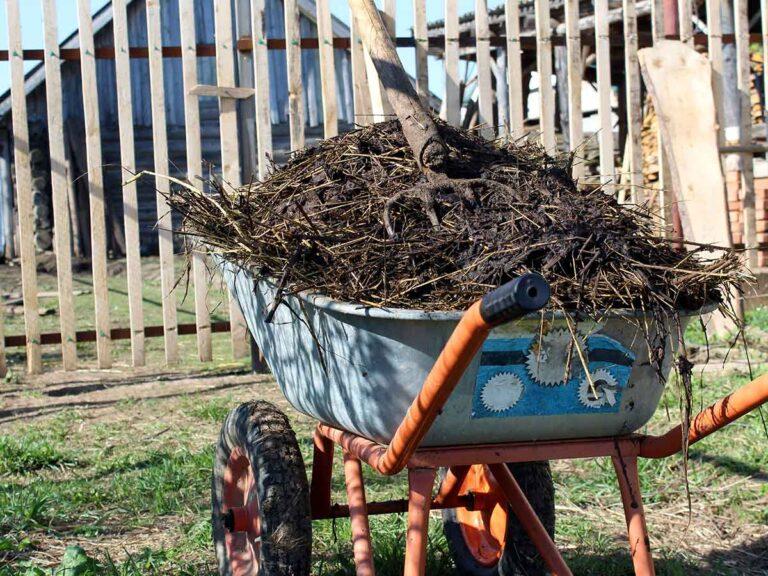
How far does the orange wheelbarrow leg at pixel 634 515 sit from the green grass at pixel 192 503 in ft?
1.84

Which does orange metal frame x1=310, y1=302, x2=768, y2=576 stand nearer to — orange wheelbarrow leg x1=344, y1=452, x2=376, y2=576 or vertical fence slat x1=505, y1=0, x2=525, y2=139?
orange wheelbarrow leg x1=344, y1=452, x2=376, y2=576

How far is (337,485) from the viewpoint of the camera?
354 centimetres

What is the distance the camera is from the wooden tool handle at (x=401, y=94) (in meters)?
2.28

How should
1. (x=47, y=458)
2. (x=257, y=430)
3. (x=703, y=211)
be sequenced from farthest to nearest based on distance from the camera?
1. (x=703, y=211)
2. (x=47, y=458)
3. (x=257, y=430)

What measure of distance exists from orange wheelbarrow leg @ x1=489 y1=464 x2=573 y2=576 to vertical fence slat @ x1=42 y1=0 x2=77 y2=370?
3.79m

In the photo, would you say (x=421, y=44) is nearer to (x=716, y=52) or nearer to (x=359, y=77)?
(x=359, y=77)

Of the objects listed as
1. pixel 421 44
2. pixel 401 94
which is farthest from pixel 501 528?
pixel 421 44

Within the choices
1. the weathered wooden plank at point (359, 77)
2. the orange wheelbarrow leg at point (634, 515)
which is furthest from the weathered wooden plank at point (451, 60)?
the orange wheelbarrow leg at point (634, 515)

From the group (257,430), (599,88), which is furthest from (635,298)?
(599,88)

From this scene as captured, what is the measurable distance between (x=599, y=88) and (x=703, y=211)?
1058mm

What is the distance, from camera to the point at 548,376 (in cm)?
186

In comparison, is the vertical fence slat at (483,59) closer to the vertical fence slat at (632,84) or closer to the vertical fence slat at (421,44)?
the vertical fence slat at (421,44)

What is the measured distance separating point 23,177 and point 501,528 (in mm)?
3981

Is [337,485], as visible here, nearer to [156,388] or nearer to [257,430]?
[257,430]
